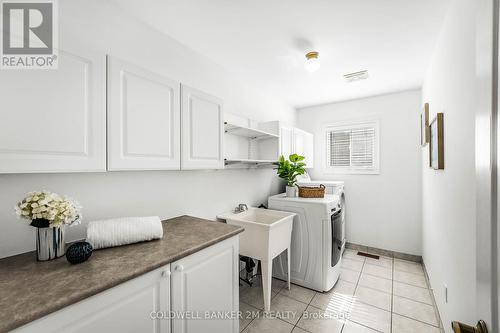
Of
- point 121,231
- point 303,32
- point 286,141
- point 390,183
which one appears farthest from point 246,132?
point 390,183

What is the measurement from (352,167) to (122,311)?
358 cm

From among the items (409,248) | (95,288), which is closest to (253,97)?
(95,288)

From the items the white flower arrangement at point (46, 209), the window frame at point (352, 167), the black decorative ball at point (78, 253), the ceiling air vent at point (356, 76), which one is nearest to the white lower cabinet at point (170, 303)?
the black decorative ball at point (78, 253)

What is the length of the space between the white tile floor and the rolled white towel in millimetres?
1271

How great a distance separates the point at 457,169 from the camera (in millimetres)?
1301

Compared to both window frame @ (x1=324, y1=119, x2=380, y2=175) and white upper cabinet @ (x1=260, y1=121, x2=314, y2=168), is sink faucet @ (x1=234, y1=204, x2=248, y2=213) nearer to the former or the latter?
white upper cabinet @ (x1=260, y1=121, x2=314, y2=168)

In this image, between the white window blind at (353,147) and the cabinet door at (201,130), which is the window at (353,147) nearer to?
the white window blind at (353,147)

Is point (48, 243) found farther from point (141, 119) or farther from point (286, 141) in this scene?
point (286, 141)

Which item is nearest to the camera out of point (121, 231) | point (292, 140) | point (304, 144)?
point (121, 231)

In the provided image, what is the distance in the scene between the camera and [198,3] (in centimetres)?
150

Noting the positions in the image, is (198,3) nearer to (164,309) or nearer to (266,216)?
(164,309)

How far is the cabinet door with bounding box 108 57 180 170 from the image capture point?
1.20 meters

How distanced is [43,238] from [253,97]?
2499mm

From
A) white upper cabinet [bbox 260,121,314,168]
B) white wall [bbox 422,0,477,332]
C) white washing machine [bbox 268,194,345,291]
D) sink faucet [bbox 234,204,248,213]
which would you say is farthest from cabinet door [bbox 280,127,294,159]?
white wall [bbox 422,0,477,332]
